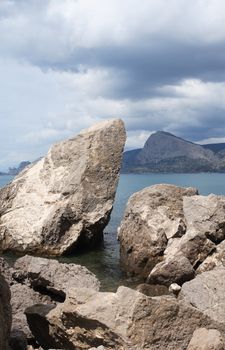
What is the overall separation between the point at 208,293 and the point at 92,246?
18.0 meters

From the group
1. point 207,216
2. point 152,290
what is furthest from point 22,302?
point 207,216

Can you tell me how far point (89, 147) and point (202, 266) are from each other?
13581 mm

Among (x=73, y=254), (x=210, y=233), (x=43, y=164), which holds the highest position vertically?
(x=43, y=164)

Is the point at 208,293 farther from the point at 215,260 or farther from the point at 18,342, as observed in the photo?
the point at 215,260

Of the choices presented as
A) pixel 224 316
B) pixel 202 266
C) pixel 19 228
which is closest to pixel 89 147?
pixel 19 228

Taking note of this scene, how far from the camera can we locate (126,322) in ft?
39.6

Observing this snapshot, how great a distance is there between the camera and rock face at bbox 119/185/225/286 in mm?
23781

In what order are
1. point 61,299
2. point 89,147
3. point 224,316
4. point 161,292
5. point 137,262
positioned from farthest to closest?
point 89,147 → point 137,262 → point 161,292 → point 61,299 → point 224,316

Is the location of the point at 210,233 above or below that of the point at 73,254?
above

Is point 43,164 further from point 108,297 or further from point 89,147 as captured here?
point 108,297

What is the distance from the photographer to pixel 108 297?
1286 cm

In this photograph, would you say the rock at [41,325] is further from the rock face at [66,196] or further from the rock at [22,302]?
the rock face at [66,196]

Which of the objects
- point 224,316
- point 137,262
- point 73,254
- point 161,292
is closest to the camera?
point 224,316

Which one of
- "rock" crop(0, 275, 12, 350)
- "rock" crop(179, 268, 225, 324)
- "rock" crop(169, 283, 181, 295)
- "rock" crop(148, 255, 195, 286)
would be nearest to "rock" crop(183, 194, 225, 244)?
"rock" crop(148, 255, 195, 286)
